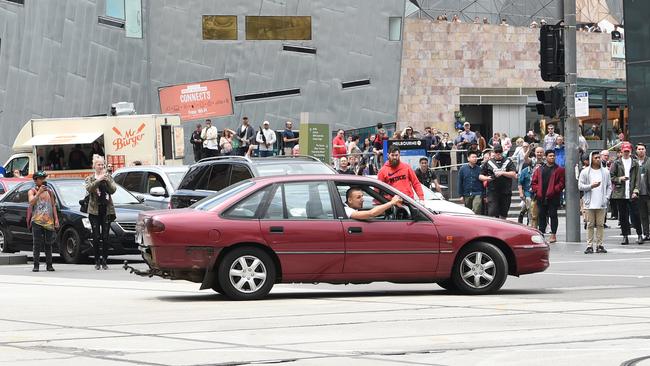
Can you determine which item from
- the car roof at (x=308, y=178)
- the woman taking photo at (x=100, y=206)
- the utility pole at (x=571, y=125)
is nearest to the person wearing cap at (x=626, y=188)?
the utility pole at (x=571, y=125)

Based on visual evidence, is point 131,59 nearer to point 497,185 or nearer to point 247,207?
point 497,185

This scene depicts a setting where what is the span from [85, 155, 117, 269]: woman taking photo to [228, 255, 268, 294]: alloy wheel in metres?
8.16

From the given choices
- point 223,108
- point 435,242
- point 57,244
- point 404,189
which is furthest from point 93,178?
point 223,108

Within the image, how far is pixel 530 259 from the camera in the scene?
15820 mm

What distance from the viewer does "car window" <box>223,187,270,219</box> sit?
1535cm

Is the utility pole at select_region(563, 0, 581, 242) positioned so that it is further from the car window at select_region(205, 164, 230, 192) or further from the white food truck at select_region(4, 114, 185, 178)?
the white food truck at select_region(4, 114, 185, 178)

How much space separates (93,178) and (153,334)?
1164 cm

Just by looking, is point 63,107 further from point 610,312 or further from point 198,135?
point 610,312

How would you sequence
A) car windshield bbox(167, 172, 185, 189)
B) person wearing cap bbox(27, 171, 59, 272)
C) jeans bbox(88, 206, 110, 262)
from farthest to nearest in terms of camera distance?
1. car windshield bbox(167, 172, 185, 189)
2. jeans bbox(88, 206, 110, 262)
3. person wearing cap bbox(27, 171, 59, 272)

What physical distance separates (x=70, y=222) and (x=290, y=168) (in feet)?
17.5

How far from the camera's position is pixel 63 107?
163 feet

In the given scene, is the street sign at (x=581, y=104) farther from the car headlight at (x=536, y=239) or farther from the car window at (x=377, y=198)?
the car window at (x=377, y=198)

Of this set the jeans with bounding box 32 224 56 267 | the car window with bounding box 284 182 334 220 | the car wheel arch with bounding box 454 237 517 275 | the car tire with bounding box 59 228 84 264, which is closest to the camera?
the car window with bounding box 284 182 334 220

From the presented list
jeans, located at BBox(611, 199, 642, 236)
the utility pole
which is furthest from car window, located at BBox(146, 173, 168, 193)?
jeans, located at BBox(611, 199, 642, 236)
